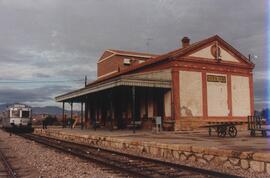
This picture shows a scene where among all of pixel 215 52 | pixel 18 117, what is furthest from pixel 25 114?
pixel 215 52

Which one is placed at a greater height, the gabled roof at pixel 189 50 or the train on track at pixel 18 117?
the gabled roof at pixel 189 50

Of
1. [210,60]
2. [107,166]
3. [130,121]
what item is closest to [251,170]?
[107,166]

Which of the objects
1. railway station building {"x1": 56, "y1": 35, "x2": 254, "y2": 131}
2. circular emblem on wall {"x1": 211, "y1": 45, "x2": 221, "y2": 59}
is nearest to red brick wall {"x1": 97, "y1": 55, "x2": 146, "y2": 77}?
railway station building {"x1": 56, "y1": 35, "x2": 254, "y2": 131}

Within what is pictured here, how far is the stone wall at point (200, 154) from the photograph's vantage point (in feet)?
36.0

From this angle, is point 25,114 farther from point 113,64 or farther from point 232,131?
point 232,131

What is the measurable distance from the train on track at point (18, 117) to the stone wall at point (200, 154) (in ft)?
66.2

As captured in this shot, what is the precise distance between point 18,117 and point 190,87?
60.3 feet

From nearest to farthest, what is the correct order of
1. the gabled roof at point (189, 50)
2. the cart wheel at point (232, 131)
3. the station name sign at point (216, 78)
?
the cart wheel at point (232, 131) → the gabled roof at point (189, 50) → the station name sign at point (216, 78)

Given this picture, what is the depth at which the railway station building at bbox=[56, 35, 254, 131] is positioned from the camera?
95.1 feet

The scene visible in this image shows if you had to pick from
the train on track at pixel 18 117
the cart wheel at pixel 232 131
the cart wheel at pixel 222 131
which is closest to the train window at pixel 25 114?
the train on track at pixel 18 117

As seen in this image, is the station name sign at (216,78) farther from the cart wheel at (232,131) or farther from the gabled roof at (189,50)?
the cart wheel at (232,131)

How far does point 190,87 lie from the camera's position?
97.9 ft

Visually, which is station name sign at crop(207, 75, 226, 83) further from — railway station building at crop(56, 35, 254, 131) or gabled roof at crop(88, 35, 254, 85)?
gabled roof at crop(88, 35, 254, 85)

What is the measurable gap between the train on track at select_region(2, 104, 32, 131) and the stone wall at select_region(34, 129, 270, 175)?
795 inches
